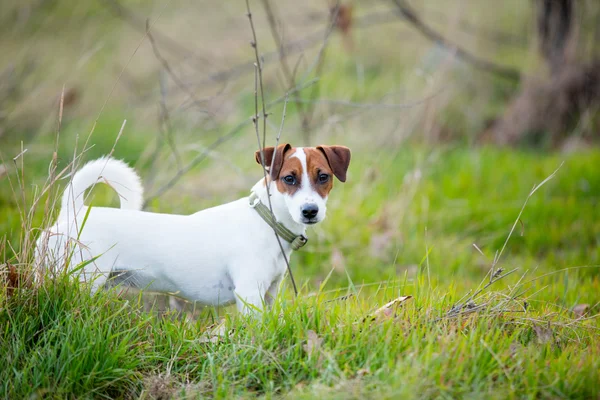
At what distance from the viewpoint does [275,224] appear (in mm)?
3504

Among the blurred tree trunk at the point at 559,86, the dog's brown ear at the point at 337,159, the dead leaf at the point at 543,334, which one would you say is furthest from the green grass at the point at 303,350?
the blurred tree trunk at the point at 559,86

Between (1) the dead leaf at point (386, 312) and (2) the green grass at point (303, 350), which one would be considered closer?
(2) the green grass at point (303, 350)

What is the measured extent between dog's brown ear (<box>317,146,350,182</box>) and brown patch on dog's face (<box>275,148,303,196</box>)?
9.8 inches

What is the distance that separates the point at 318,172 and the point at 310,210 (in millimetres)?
348

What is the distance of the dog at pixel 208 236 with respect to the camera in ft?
11.2

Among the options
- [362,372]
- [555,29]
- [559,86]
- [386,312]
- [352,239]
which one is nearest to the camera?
[362,372]

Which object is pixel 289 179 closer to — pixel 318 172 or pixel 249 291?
pixel 318 172

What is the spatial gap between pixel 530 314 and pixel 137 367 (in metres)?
2.32

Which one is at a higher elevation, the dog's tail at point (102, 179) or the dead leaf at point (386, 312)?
the dog's tail at point (102, 179)

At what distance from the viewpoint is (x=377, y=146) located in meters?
7.12

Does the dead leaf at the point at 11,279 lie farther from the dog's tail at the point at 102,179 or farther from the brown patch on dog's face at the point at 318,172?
the brown patch on dog's face at the point at 318,172

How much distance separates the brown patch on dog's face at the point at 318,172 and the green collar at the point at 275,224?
349 mm

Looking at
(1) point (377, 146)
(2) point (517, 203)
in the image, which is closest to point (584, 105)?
(2) point (517, 203)

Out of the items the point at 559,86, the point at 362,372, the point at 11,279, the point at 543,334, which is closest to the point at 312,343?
the point at 362,372
